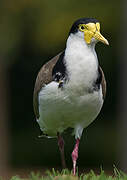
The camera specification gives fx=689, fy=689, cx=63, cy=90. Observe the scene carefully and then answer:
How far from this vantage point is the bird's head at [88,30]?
7.66 metres

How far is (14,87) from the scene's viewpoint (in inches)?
774

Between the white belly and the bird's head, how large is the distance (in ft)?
2.01

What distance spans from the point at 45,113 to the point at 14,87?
1136cm

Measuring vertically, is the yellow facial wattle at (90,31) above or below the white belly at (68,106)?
above

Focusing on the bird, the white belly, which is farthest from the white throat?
the white belly

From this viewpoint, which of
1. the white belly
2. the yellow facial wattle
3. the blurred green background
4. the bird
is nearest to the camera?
the yellow facial wattle

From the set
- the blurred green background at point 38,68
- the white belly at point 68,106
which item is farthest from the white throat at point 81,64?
the blurred green background at point 38,68

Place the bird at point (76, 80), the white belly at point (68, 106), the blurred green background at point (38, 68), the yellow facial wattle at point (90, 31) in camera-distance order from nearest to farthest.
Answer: the yellow facial wattle at point (90, 31) < the bird at point (76, 80) < the white belly at point (68, 106) < the blurred green background at point (38, 68)

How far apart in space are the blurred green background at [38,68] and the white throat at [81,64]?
7.08 m

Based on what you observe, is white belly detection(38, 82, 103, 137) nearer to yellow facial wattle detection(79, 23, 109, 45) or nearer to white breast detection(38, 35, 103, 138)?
white breast detection(38, 35, 103, 138)

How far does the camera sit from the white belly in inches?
311

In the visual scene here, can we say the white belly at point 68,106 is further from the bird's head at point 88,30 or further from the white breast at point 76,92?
the bird's head at point 88,30

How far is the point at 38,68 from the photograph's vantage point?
60.7ft

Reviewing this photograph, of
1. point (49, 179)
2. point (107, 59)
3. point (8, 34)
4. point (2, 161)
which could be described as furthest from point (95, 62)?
point (107, 59)
